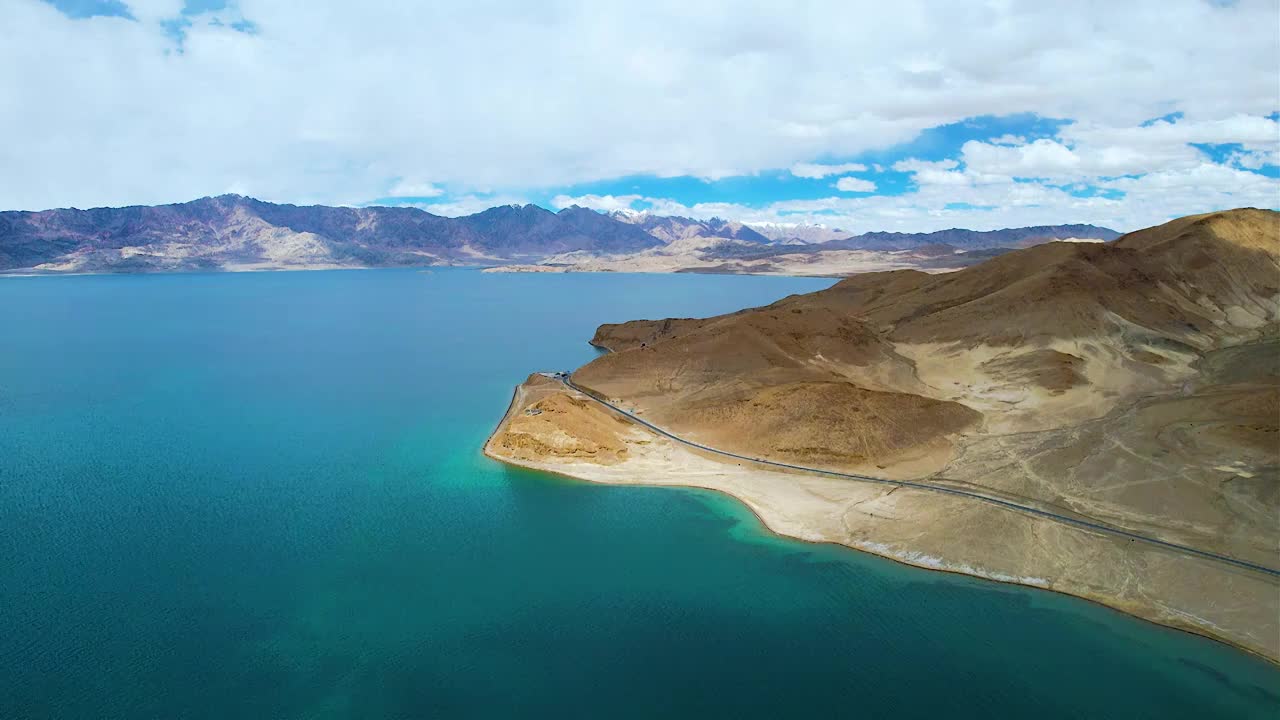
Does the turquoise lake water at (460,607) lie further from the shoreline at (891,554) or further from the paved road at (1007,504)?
the paved road at (1007,504)

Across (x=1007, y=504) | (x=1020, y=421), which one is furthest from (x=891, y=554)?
(x=1020, y=421)

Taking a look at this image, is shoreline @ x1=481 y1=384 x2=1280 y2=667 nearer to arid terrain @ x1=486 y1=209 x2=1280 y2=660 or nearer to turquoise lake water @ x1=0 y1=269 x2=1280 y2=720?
arid terrain @ x1=486 y1=209 x2=1280 y2=660

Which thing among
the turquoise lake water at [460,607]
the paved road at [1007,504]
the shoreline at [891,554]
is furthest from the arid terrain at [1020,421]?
the turquoise lake water at [460,607]

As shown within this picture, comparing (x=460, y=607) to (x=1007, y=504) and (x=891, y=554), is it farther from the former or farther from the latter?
(x=1007, y=504)

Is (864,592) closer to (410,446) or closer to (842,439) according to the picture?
(842,439)

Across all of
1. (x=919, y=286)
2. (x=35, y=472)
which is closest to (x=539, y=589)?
(x=35, y=472)
